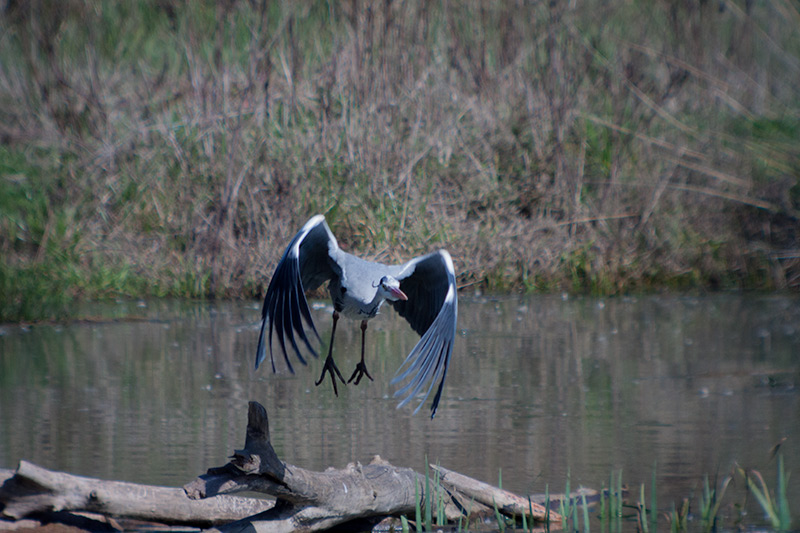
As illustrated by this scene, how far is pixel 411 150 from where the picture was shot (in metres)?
10.7

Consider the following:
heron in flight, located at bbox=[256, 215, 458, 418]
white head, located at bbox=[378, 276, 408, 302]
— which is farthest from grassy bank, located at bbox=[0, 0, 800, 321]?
white head, located at bbox=[378, 276, 408, 302]

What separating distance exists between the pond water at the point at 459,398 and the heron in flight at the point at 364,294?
1.97ft

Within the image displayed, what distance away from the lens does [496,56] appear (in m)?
11.8

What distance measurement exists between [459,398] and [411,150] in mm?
4888

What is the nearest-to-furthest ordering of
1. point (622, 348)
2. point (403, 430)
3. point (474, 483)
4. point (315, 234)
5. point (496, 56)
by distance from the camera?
1. point (474, 483)
2. point (315, 234)
3. point (403, 430)
4. point (622, 348)
5. point (496, 56)

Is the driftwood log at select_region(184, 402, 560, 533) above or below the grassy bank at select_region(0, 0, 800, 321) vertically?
below

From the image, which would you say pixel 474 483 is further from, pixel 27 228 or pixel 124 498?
pixel 27 228

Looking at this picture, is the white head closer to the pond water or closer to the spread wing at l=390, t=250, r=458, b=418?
the spread wing at l=390, t=250, r=458, b=418

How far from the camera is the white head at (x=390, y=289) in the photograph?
14.6 feet

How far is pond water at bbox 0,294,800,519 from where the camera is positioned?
15.7 feet

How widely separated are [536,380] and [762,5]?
6450 mm

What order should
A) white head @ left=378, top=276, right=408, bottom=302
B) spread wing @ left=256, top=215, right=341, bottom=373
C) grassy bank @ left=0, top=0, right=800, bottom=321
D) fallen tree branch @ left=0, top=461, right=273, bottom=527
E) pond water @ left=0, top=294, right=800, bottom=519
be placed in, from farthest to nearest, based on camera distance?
grassy bank @ left=0, top=0, right=800, bottom=321
pond water @ left=0, top=294, right=800, bottom=519
white head @ left=378, top=276, right=408, bottom=302
spread wing @ left=256, top=215, right=341, bottom=373
fallen tree branch @ left=0, top=461, right=273, bottom=527

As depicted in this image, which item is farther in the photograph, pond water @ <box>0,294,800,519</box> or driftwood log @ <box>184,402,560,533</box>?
pond water @ <box>0,294,800,519</box>

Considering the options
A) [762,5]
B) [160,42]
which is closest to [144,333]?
[160,42]
